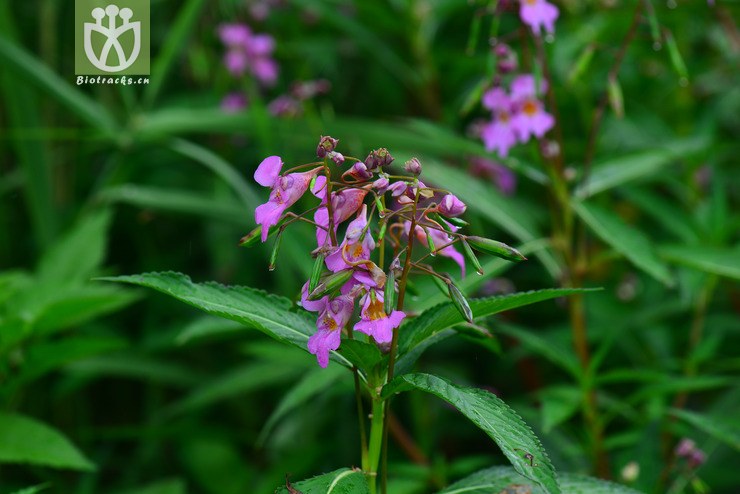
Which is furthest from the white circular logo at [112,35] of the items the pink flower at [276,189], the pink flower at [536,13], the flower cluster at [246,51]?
the pink flower at [276,189]

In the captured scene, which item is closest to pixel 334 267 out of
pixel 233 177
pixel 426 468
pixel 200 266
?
pixel 426 468

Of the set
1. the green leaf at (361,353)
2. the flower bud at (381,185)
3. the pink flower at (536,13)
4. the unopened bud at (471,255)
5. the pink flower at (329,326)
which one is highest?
the pink flower at (536,13)

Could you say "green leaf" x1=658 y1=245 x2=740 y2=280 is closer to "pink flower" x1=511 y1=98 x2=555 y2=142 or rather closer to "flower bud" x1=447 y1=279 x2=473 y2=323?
"pink flower" x1=511 y1=98 x2=555 y2=142

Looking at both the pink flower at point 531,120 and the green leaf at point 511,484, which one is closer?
the green leaf at point 511,484

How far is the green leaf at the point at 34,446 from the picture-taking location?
1.54 metres

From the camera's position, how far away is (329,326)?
3.14 feet

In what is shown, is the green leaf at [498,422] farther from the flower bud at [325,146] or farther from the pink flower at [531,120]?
the pink flower at [531,120]

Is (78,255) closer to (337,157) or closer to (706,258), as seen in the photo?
(337,157)

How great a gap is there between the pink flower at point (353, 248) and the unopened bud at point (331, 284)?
0.5 inches

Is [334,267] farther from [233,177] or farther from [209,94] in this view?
[209,94]

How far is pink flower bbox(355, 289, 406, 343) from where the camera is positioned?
37.1 inches

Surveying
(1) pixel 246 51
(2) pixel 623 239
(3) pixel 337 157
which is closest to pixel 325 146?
(3) pixel 337 157

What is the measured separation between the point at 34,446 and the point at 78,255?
549 mm

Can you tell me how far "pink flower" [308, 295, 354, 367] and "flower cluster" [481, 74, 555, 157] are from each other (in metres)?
0.88
